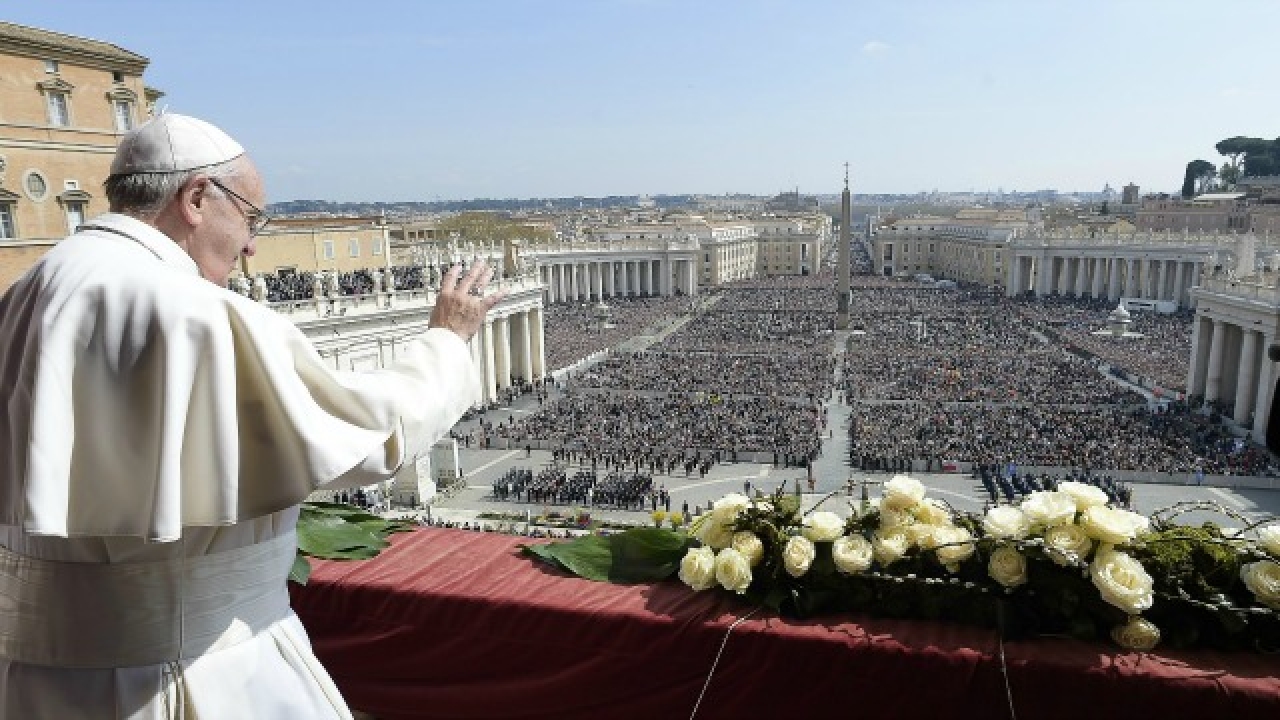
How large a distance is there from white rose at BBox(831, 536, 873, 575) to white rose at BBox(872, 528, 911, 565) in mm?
45

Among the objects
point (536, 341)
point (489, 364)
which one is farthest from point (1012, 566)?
point (536, 341)

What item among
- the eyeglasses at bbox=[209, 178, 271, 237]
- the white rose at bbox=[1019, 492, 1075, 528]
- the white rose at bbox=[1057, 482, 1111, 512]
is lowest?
the white rose at bbox=[1019, 492, 1075, 528]

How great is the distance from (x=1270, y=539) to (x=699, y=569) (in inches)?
84.2

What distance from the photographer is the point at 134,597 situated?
188cm

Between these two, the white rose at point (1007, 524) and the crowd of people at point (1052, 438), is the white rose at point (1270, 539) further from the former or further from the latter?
the crowd of people at point (1052, 438)

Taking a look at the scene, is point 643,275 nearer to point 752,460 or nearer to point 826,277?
point 826,277

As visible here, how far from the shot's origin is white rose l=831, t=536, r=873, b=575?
321cm

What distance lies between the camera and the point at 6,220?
20.9 meters

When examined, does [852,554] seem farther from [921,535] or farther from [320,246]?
[320,246]

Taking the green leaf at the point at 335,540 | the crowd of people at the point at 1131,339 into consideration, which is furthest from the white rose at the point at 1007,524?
the crowd of people at the point at 1131,339

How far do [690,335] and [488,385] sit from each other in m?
20.7

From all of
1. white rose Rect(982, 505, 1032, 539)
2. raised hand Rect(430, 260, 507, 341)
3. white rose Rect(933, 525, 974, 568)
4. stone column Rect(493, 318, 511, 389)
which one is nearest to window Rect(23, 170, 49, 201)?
stone column Rect(493, 318, 511, 389)

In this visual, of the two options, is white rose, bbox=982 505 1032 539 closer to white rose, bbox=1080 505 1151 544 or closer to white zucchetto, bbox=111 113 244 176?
white rose, bbox=1080 505 1151 544

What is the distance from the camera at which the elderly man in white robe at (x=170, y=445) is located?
1688mm
